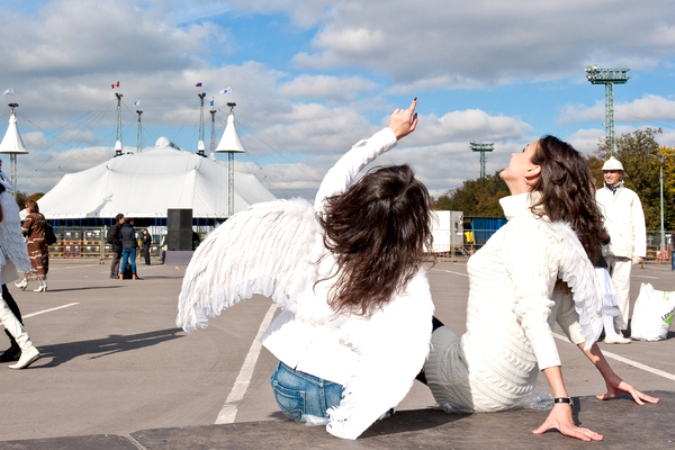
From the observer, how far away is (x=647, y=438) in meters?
2.69

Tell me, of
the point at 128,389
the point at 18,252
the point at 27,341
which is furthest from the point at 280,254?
the point at 18,252

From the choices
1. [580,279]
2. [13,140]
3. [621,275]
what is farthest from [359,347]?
[13,140]

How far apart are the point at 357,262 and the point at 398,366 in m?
0.42

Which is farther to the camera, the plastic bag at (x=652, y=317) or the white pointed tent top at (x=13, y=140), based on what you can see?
the white pointed tent top at (x=13, y=140)

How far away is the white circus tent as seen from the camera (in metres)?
62.5

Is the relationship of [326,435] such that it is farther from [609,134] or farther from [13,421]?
[609,134]

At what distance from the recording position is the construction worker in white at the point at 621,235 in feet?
29.1

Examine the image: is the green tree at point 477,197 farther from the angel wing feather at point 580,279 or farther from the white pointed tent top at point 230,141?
the angel wing feather at point 580,279

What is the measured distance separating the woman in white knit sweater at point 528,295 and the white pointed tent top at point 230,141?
4952cm

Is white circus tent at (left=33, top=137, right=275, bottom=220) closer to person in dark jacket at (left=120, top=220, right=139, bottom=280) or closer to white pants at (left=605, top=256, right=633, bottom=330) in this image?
person in dark jacket at (left=120, top=220, right=139, bottom=280)

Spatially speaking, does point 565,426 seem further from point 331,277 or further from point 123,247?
point 123,247

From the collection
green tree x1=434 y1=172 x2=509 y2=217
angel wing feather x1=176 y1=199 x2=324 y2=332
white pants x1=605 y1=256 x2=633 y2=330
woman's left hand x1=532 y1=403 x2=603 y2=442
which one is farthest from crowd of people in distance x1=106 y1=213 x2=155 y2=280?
green tree x1=434 y1=172 x2=509 y2=217

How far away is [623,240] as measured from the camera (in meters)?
8.87

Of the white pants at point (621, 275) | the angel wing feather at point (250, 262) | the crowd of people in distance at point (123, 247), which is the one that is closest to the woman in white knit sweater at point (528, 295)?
the angel wing feather at point (250, 262)
